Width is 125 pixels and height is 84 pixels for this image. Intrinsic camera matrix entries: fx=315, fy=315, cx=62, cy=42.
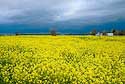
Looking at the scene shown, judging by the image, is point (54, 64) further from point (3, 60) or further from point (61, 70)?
point (3, 60)

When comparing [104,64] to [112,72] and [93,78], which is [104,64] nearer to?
[112,72]

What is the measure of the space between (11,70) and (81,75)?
260 cm

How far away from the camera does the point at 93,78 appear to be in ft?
32.5

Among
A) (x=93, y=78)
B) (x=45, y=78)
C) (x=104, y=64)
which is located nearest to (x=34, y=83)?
(x=45, y=78)

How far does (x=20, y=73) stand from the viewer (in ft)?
35.4

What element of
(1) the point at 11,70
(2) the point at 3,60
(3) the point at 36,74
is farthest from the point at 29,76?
(2) the point at 3,60

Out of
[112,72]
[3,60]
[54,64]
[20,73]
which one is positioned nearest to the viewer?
[20,73]

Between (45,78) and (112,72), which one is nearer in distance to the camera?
(45,78)

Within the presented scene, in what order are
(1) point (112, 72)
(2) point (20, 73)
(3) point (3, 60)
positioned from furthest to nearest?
1. (3) point (3, 60)
2. (1) point (112, 72)
3. (2) point (20, 73)

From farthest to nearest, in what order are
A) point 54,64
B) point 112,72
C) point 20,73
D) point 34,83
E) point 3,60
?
point 3,60 → point 54,64 → point 112,72 → point 20,73 → point 34,83

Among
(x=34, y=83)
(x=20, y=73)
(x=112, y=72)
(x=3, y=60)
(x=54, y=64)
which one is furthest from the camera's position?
(x=3, y=60)

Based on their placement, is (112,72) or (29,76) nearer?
(29,76)

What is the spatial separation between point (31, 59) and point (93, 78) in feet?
16.1

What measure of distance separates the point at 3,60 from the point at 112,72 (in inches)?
204
